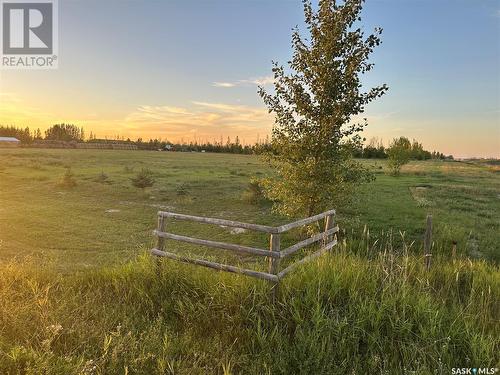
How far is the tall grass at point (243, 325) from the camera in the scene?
4820 millimetres

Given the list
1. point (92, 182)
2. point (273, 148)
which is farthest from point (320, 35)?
point (92, 182)

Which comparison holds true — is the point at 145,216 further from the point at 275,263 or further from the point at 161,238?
the point at 275,263

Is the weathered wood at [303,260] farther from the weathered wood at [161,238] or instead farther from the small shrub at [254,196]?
the small shrub at [254,196]

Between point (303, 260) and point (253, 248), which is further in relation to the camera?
point (303, 260)

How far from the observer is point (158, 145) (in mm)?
149750

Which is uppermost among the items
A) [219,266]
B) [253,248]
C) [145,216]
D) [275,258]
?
[253,248]

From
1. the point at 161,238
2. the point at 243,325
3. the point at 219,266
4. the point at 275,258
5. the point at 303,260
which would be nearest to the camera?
the point at 243,325

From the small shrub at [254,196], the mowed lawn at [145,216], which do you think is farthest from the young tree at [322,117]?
the small shrub at [254,196]

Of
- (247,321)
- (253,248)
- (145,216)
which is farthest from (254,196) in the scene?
(247,321)

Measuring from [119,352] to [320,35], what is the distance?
1070cm

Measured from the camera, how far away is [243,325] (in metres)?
5.84

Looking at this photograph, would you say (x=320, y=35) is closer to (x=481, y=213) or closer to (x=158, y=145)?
(x=481, y=213)

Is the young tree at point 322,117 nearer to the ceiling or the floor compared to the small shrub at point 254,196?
nearer to the ceiling

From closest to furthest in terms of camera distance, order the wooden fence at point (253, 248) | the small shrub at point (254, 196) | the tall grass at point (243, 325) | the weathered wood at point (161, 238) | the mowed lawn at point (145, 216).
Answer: the tall grass at point (243, 325) < the wooden fence at point (253, 248) < the weathered wood at point (161, 238) < the mowed lawn at point (145, 216) < the small shrub at point (254, 196)
